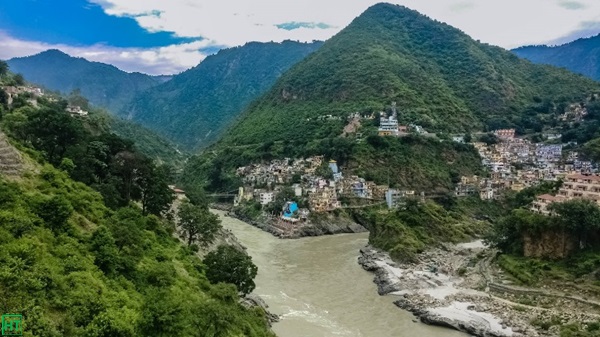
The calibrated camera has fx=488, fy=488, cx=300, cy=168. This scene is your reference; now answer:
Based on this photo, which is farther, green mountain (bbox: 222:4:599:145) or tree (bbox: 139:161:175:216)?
green mountain (bbox: 222:4:599:145)

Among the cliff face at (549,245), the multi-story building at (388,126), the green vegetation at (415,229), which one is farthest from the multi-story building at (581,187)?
the multi-story building at (388,126)

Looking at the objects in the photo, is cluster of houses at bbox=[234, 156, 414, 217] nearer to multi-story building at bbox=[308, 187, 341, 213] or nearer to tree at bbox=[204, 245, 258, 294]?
multi-story building at bbox=[308, 187, 341, 213]

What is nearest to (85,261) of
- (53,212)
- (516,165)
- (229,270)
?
(53,212)

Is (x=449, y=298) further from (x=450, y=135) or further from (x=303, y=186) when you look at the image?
(x=450, y=135)

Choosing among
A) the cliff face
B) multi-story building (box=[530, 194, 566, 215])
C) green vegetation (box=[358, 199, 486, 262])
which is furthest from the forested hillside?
multi-story building (box=[530, 194, 566, 215])

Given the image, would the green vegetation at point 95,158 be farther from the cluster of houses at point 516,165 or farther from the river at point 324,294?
the cluster of houses at point 516,165

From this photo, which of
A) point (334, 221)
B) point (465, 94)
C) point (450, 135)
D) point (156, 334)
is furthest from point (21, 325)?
point (465, 94)
